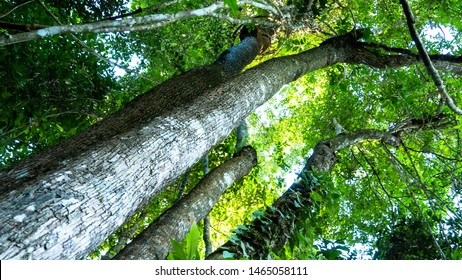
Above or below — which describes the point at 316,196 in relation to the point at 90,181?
above

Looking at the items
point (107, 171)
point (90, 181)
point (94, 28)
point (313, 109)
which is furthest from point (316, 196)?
point (313, 109)

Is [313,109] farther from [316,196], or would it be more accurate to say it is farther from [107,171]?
[107,171]

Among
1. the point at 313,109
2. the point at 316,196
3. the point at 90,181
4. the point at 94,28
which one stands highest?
the point at 313,109

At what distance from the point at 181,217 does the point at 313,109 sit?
6659 millimetres

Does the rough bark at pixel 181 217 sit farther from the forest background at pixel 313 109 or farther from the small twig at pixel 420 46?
the small twig at pixel 420 46

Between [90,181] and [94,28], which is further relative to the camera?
[94,28]

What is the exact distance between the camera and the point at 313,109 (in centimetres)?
963

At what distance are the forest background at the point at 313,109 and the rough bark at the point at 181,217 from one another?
23 centimetres

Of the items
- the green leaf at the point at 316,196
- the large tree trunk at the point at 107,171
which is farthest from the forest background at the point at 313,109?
the large tree trunk at the point at 107,171

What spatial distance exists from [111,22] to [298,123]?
8.80 m

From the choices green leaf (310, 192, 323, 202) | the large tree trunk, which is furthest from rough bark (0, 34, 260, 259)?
green leaf (310, 192, 323, 202)

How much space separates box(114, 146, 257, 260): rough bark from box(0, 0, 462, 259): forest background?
0.23 meters
